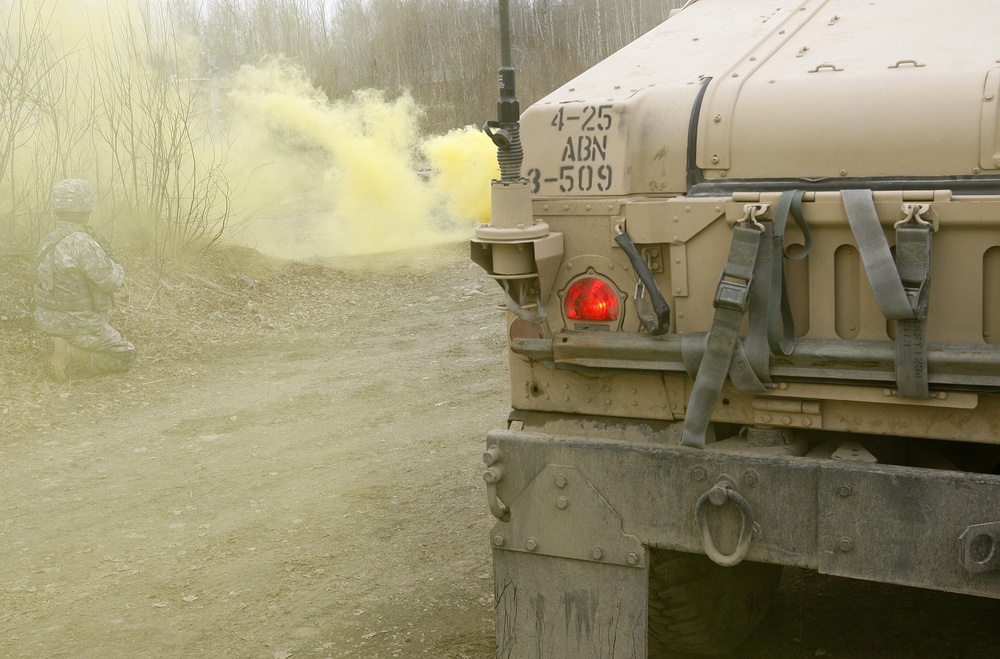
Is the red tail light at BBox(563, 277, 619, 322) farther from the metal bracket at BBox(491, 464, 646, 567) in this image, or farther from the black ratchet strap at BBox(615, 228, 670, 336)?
the metal bracket at BBox(491, 464, 646, 567)

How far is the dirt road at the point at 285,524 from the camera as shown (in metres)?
4.13

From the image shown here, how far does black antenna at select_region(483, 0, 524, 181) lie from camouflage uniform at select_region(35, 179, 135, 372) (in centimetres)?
655

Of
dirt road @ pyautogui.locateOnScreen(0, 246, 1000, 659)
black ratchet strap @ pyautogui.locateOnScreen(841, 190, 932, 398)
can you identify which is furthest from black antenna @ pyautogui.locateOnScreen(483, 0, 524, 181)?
dirt road @ pyautogui.locateOnScreen(0, 246, 1000, 659)

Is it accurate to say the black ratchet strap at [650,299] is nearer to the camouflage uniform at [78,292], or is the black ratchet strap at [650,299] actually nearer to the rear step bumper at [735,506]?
the rear step bumper at [735,506]

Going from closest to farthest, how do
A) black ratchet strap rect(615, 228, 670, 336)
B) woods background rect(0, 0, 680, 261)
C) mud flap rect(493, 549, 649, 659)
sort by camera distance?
black ratchet strap rect(615, 228, 670, 336), mud flap rect(493, 549, 649, 659), woods background rect(0, 0, 680, 261)

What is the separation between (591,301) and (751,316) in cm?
49

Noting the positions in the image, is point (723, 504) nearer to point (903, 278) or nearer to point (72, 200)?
point (903, 278)

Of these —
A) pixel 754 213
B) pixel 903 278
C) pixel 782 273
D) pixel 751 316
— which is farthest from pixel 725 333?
pixel 903 278

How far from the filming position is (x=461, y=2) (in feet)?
88.8

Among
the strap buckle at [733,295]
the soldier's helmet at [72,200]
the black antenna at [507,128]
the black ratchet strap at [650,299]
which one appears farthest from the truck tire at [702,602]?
the soldier's helmet at [72,200]

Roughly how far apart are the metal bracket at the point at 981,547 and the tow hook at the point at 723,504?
0.50 metres

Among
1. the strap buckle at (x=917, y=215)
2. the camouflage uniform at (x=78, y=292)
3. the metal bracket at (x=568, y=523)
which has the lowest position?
the metal bracket at (x=568, y=523)

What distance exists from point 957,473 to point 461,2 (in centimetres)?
2602

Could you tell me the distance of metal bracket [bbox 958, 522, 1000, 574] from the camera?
8.23ft
